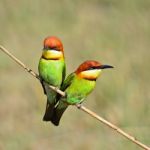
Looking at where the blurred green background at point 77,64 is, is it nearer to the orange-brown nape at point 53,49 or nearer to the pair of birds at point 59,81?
the pair of birds at point 59,81

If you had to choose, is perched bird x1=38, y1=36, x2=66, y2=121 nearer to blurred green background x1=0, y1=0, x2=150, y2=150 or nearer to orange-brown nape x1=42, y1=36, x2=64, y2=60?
orange-brown nape x1=42, y1=36, x2=64, y2=60

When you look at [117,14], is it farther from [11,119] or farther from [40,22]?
[11,119]

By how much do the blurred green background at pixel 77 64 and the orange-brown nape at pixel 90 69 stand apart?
1.20m

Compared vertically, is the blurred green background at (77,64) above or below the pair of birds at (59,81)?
below

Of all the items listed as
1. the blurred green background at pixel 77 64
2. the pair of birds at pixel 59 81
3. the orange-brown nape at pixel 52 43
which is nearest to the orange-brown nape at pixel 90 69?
the pair of birds at pixel 59 81

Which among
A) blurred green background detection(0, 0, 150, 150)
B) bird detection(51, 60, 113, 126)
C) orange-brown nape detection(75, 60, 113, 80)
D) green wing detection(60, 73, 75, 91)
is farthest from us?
blurred green background detection(0, 0, 150, 150)

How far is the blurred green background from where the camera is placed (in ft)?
15.9

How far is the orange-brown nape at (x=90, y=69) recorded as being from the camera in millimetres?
2773

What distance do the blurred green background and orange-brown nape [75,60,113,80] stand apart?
1201mm

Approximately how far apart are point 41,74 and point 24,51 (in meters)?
3.36

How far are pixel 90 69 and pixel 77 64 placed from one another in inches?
132

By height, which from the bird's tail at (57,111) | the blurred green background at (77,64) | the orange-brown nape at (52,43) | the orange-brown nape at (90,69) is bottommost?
the blurred green background at (77,64)

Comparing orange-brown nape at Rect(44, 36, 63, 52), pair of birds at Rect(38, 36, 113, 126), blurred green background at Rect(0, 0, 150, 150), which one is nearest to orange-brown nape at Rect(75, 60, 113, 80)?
pair of birds at Rect(38, 36, 113, 126)

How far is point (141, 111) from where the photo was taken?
5.09 meters
